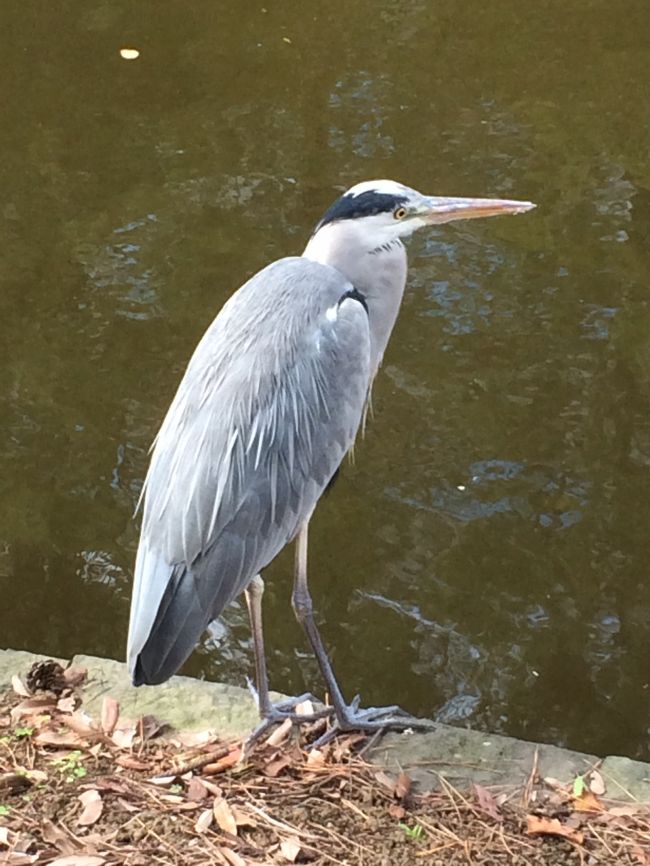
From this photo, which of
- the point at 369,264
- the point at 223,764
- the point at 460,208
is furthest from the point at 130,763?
the point at 460,208

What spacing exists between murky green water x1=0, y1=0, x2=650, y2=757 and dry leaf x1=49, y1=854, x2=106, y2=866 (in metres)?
1.37

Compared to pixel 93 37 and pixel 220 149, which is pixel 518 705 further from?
pixel 93 37

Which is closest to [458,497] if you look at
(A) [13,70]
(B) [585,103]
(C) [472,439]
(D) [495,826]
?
(C) [472,439]

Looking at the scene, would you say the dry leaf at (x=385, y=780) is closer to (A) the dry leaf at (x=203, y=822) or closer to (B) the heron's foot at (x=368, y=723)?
(B) the heron's foot at (x=368, y=723)

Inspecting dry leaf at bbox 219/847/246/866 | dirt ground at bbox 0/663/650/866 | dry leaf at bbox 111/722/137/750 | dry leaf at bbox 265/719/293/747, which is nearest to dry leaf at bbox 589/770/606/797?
dirt ground at bbox 0/663/650/866

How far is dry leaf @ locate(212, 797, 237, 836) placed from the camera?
271 cm

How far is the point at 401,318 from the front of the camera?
5.35m

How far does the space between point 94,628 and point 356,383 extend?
1578 mm

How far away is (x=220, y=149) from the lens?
21.8 feet

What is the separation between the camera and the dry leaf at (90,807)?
107 inches

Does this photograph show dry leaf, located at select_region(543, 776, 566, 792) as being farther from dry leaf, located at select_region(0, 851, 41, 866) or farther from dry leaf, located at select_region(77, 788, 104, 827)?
dry leaf, located at select_region(0, 851, 41, 866)

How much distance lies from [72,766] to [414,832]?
2.67 ft

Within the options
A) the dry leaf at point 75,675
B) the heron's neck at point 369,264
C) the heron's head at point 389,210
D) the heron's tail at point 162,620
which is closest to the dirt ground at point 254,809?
the dry leaf at point 75,675

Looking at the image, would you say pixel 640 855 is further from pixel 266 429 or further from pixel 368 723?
pixel 266 429
